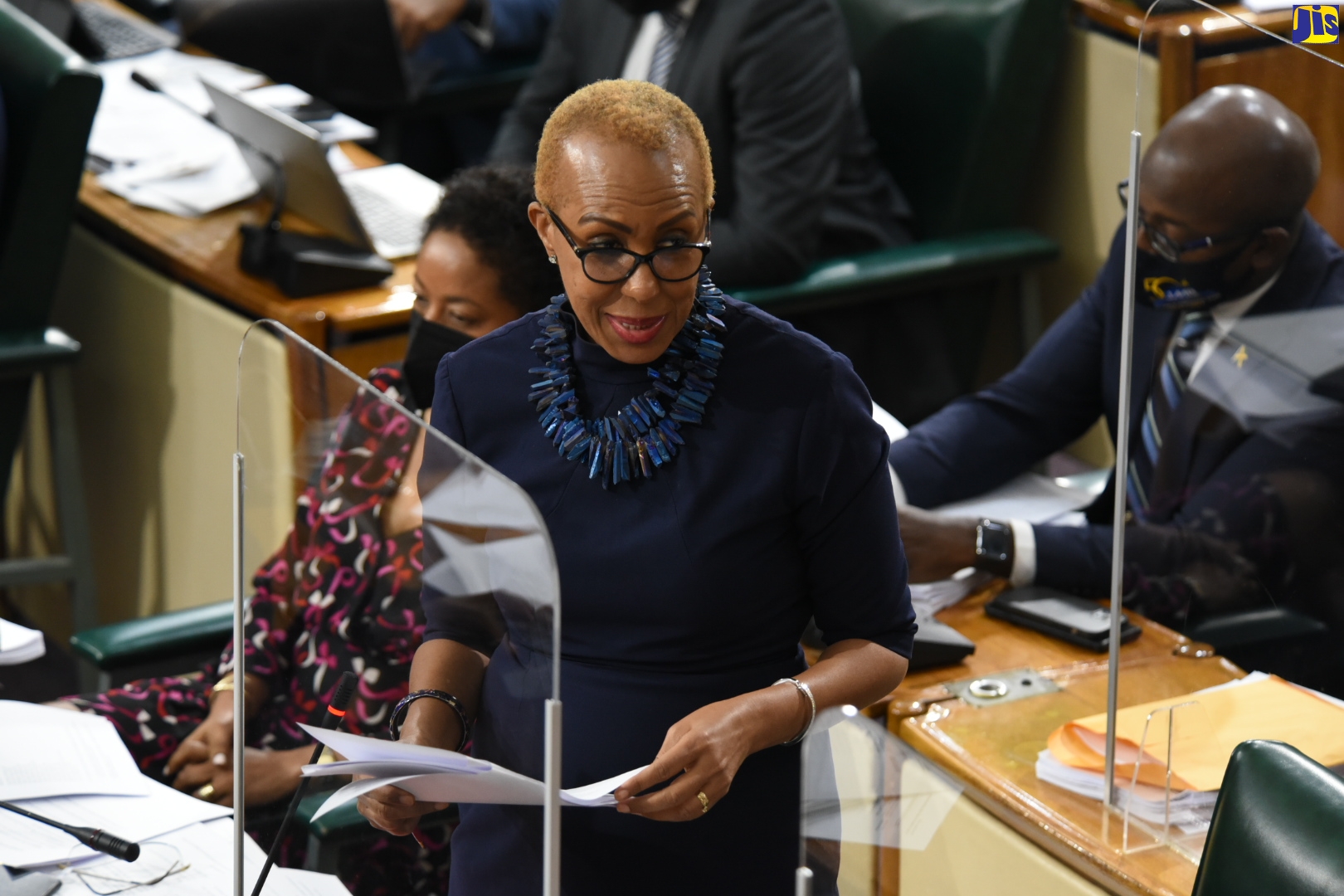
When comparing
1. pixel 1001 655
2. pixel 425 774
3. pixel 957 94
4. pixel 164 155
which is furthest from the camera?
pixel 164 155

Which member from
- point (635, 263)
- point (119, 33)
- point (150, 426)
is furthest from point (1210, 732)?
point (119, 33)

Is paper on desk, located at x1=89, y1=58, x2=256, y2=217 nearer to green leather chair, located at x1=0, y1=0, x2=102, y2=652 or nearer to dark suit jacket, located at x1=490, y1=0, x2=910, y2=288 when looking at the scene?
green leather chair, located at x1=0, y1=0, x2=102, y2=652

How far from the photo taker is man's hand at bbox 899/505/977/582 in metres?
1.89

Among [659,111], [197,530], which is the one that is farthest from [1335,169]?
[197,530]

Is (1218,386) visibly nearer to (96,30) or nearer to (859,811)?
(859,811)

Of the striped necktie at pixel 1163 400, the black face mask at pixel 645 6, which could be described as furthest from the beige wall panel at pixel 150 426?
the striped necktie at pixel 1163 400

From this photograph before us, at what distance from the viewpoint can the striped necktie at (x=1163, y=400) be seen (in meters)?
1.49

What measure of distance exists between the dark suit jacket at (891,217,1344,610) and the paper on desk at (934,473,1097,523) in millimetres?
18

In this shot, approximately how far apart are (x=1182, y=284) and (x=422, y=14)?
8.31 feet

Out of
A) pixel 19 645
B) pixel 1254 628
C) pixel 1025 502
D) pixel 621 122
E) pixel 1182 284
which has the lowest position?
pixel 19 645

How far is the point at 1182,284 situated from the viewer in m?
1.44

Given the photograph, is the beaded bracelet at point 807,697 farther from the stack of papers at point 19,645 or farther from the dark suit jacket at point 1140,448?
the stack of papers at point 19,645

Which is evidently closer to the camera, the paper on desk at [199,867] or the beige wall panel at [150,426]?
the paper on desk at [199,867]

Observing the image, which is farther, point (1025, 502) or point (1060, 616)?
point (1025, 502)
